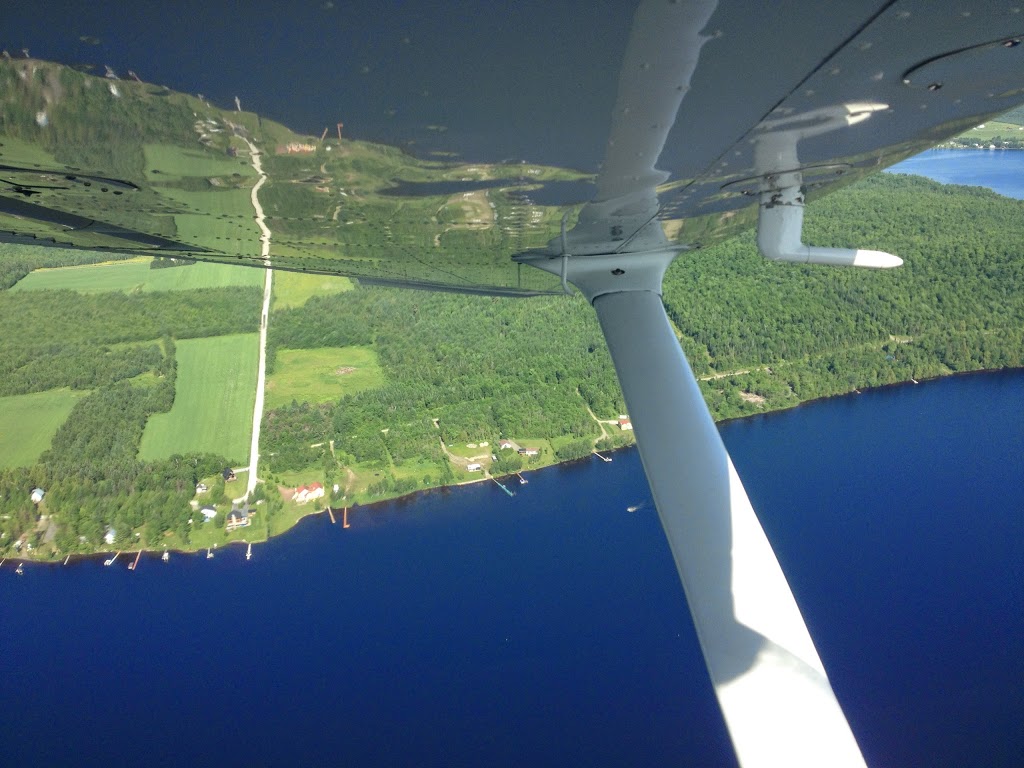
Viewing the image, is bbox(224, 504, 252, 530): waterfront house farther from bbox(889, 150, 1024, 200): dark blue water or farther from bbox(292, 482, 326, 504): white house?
bbox(889, 150, 1024, 200): dark blue water

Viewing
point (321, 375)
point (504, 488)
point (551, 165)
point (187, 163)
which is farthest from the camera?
point (321, 375)

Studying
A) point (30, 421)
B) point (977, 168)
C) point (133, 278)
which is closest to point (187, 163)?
point (30, 421)

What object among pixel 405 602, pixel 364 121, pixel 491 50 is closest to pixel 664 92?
pixel 491 50

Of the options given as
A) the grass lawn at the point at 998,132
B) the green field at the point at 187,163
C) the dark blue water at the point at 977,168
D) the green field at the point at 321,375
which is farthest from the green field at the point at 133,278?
the grass lawn at the point at 998,132

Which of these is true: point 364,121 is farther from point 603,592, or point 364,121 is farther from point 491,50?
point 603,592

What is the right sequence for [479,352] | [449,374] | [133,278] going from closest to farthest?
[449,374], [479,352], [133,278]

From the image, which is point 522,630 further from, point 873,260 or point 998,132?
point 998,132
